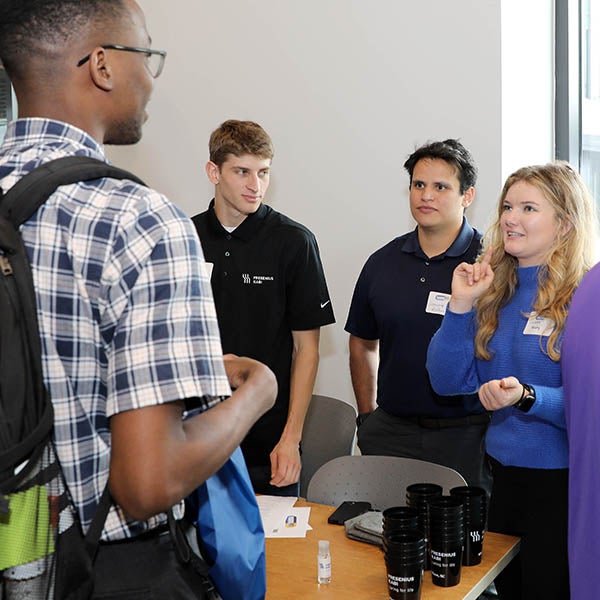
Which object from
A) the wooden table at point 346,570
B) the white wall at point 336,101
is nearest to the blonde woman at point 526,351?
the wooden table at point 346,570

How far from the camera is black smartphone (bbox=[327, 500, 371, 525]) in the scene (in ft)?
7.82

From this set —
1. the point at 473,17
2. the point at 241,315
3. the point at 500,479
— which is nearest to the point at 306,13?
the point at 473,17

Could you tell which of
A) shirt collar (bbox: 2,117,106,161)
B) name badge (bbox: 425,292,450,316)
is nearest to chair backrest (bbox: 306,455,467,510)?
name badge (bbox: 425,292,450,316)

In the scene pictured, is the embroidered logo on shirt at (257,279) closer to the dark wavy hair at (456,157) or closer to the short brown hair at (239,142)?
the short brown hair at (239,142)

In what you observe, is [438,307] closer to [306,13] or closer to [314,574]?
[314,574]

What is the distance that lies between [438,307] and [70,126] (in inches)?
86.2

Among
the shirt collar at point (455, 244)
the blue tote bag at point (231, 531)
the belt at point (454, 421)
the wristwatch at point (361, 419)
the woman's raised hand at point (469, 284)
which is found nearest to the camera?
the blue tote bag at point (231, 531)

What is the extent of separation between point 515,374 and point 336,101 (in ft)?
6.66

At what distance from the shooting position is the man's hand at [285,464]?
3002 millimetres

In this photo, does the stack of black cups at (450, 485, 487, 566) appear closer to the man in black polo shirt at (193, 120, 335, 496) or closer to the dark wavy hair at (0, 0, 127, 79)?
the man in black polo shirt at (193, 120, 335, 496)

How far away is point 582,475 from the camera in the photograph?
1.82 metres

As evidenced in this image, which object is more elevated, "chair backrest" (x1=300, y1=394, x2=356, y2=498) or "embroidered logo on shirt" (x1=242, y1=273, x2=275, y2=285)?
"embroidered logo on shirt" (x1=242, y1=273, x2=275, y2=285)

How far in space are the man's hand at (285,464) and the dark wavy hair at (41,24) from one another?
203cm

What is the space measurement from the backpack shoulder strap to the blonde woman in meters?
1.52
